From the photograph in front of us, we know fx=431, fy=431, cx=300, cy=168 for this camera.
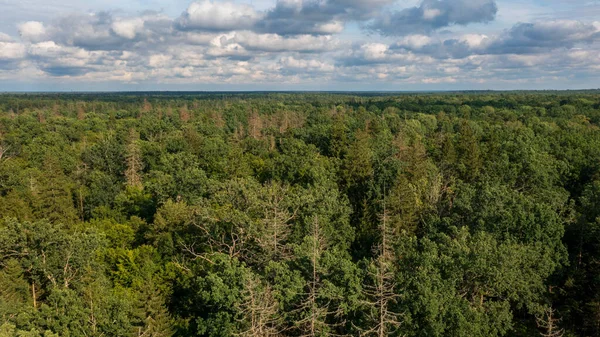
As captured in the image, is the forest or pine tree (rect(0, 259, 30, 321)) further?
pine tree (rect(0, 259, 30, 321))

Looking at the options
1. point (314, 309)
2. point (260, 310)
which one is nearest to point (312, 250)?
point (314, 309)

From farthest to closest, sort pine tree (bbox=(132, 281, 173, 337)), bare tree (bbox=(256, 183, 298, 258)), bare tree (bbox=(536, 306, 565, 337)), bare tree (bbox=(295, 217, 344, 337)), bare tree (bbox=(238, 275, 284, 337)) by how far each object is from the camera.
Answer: bare tree (bbox=(256, 183, 298, 258)) → pine tree (bbox=(132, 281, 173, 337)) → bare tree (bbox=(295, 217, 344, 337)) → bare tree (bbox=(536, 306, 565, 337)) → bare tree (bbox=(238, 275, 284, 337))

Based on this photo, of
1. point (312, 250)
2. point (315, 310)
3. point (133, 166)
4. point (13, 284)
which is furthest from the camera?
point (133, 166)

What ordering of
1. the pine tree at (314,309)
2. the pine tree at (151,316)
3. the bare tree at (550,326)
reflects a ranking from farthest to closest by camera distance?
the pine tree at (151,316) → the pine tree at (314,309) → the bare tree at (550,326)

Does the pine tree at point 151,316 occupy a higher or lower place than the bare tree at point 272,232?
lower

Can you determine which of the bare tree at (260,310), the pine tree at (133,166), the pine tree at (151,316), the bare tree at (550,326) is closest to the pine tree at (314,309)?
the bare tree at (260,310)

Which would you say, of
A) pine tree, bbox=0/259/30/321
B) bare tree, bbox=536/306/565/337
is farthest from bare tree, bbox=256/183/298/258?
bare tree, bbox=536/306/565/337

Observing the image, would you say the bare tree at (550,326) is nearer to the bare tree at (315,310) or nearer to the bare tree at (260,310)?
the bare tree at (315,310)

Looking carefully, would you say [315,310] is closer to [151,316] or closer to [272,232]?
[272,232]

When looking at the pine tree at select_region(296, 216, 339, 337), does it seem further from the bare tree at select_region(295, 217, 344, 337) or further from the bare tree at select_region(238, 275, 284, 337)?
the bare tree at select_region(238, 275, 284, 337)

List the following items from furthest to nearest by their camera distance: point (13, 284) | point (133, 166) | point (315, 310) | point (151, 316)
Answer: point (133, 166), point (13, 284), point (151, 316), point (315, 310)

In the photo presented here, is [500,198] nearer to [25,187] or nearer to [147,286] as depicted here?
[147,286]
